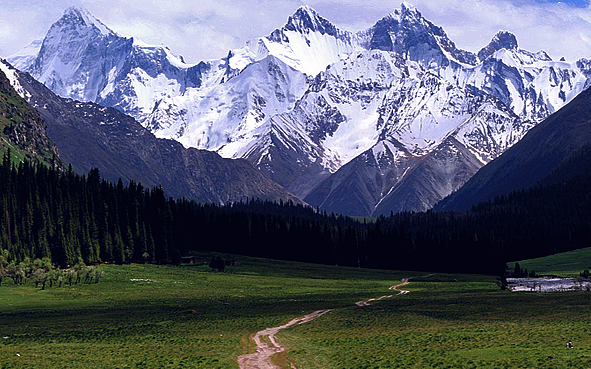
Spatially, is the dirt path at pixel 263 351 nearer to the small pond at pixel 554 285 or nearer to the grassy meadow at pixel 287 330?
the grassy meadow at pixel 287 330

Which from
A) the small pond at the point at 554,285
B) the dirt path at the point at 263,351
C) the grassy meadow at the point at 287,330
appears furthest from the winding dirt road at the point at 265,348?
the small pond at the point at 554,285

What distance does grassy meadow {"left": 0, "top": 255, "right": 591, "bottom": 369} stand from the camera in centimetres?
5988

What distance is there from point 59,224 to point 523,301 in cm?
10652

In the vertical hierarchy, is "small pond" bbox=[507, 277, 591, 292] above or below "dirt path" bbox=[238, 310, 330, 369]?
above

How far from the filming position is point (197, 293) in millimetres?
131625

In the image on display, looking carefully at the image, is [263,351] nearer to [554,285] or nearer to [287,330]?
[287,330]

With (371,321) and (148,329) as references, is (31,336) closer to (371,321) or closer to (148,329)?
(148,329)

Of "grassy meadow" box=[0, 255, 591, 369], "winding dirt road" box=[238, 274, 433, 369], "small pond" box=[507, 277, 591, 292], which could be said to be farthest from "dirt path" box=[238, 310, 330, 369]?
"small pond" box=[507, 277, 591, 292]

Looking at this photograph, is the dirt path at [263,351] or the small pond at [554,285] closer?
the dirt path at [263,351]

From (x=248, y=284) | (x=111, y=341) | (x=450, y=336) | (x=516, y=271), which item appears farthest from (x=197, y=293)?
(x=516, y=271)

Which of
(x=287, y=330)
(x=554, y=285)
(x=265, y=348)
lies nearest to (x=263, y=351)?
(x=265, y=348)

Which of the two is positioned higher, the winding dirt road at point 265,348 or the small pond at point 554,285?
the small pond at point 554,285

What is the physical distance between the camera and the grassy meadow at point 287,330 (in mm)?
59875

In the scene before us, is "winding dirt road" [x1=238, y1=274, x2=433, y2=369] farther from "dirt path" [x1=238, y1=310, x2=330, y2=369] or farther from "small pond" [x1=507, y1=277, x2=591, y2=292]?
"small pond" [x1=507, y1=277, x2=591, y2=292]
